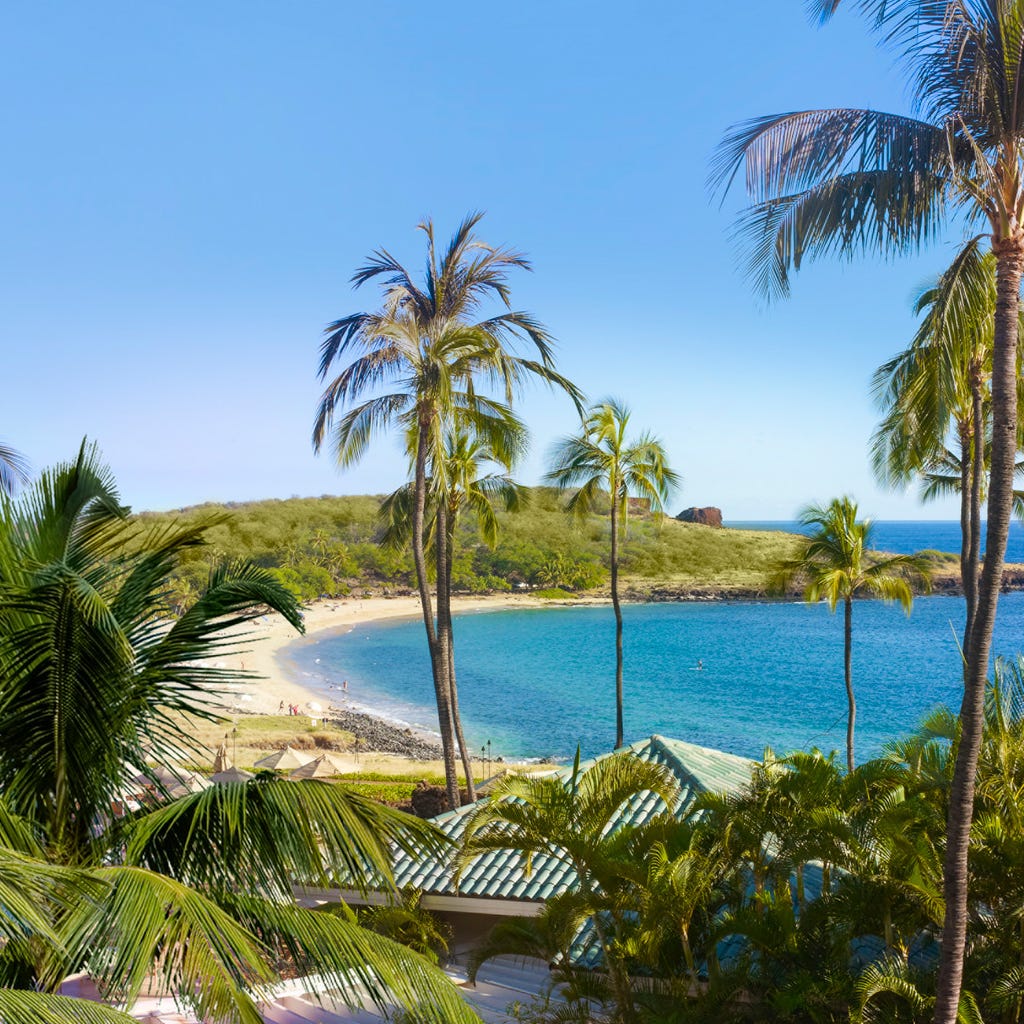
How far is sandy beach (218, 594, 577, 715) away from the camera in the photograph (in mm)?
50750

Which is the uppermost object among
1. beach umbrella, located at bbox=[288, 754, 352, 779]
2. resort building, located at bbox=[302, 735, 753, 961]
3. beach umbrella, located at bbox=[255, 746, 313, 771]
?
resort building, located at bbox=[302, 735, 753, 961]

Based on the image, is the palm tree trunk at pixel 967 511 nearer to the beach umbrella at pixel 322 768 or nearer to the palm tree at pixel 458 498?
the palm tree at pixel 458 498

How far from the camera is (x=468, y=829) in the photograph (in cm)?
845

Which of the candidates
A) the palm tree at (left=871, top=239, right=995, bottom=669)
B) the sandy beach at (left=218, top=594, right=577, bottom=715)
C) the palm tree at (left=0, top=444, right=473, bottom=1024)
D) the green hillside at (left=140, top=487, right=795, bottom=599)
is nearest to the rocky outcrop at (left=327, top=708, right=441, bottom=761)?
the sandy beach at (left=218, top=594, right=577, bottom=715)

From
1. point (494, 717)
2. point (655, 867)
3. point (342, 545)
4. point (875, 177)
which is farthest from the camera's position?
point (342, 545)

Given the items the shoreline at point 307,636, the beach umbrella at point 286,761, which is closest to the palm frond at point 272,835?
the beach umbrella at point 286,761

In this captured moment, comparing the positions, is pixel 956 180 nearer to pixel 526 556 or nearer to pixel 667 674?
pixel 667 674

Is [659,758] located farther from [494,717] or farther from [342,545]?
[342,545]

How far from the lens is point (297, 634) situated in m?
72.8

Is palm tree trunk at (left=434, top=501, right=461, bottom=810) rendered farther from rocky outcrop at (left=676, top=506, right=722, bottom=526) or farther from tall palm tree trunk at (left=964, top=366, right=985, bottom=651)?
rocky outcrop at (left=676, top=506, right=722, bottom=526)

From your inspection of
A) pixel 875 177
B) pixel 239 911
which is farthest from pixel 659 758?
pixel 239 911

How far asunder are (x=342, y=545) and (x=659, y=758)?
299 ft

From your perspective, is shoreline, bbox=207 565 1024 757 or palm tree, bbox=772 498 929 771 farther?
shoreline, bbox=207 565 1024 757

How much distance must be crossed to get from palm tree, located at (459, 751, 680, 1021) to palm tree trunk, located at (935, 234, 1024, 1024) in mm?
2606
